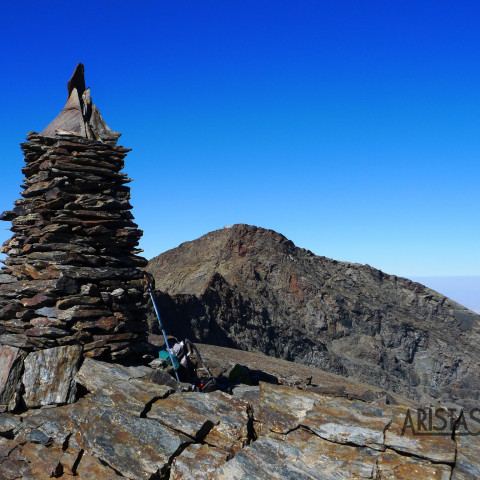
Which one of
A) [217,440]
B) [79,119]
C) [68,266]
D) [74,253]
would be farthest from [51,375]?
[79,119]

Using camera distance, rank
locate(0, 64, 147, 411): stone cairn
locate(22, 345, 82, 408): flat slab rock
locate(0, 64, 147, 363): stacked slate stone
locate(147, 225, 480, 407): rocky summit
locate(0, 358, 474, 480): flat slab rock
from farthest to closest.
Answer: locate(147, 225, 480, 407): rocky summit < locate(0, 64, 147, 363): stacked slate stone < locate(0, 64, 147, 411): stone cairn < locate(22, 345, 82, 408): flat slab rock < locate(0, 358, 474, 480): flat slab rock

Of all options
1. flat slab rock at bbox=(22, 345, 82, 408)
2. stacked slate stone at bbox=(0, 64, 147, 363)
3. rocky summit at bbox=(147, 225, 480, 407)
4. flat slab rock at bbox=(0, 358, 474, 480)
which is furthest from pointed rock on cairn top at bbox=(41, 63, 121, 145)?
rocky summit at bbox=(147, 225, 480, 407)

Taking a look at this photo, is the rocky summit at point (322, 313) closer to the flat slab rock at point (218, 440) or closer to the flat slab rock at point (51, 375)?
the flat slab rock at point (51, 375)

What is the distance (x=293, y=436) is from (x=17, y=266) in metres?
7.02

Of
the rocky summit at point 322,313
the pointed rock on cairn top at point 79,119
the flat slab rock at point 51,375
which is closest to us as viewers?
the flat slab rock at point 51,375

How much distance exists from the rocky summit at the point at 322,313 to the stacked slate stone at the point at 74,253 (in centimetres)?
2228

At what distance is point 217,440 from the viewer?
7.51 meters

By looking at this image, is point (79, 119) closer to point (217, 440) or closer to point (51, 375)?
point (51, 375)

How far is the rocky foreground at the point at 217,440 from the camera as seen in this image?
679 centimetres

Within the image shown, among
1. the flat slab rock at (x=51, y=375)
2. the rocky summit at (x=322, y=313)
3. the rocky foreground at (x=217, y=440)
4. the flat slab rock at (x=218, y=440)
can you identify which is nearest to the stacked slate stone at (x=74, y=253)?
the flat slab rock at (x=51, y=375)

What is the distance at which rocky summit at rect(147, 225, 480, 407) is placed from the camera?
1506 inches

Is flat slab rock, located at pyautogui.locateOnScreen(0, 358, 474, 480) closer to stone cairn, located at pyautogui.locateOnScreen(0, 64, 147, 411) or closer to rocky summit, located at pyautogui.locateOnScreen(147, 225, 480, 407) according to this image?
stone cairn, located at pyautogui.locateOnScreen(0, 64, 147, 411)

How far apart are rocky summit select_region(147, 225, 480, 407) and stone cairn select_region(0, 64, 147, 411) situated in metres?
22.3

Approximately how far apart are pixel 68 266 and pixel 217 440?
184 inches
